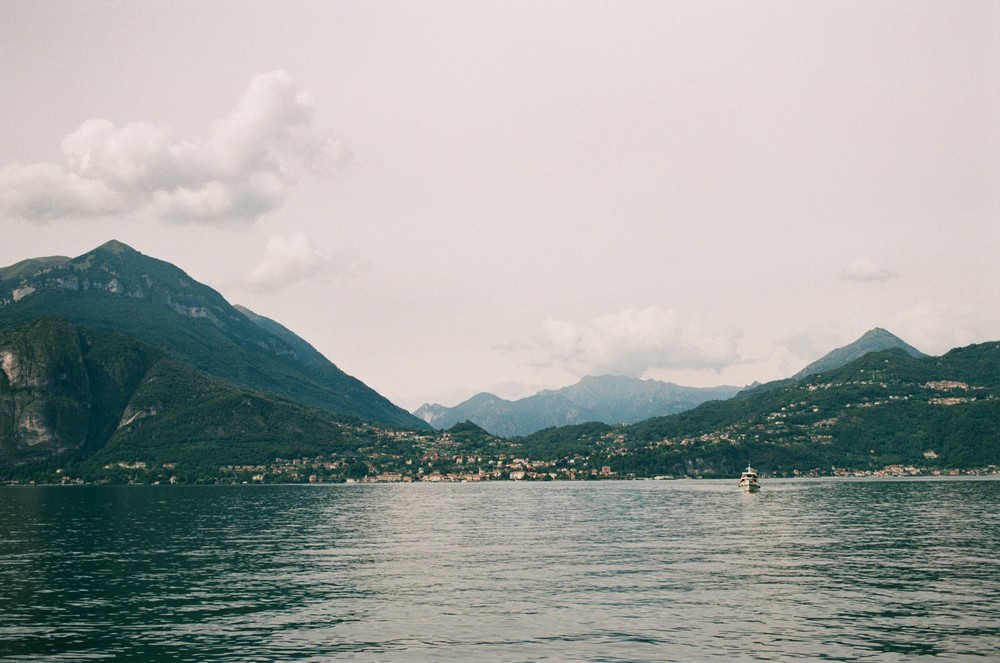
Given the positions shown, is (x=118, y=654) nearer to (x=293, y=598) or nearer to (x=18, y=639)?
(x=18, y=639)

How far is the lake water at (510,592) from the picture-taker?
47.2m

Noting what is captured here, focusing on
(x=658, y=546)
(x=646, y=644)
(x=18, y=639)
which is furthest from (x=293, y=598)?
(x=658, y=546)

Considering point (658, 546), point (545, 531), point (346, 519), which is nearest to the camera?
point (658, 546)

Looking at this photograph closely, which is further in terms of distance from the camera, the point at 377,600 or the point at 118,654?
the point at 377,600

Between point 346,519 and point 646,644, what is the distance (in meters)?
117

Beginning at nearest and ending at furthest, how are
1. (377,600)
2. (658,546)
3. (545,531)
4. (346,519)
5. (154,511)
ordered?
(377,600) < (658,546) < (545,531) < (346,519) < (154,511)

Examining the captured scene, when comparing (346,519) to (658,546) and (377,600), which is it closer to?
(658,546)

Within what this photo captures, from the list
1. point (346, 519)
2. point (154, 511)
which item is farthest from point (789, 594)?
point (154, 511)

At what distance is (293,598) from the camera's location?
6469 centimetres

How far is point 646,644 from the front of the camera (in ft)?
154

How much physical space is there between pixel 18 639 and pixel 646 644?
129 feet

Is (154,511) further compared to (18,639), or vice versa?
(154,511)

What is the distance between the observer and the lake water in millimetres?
47219

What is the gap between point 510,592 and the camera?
214ft
